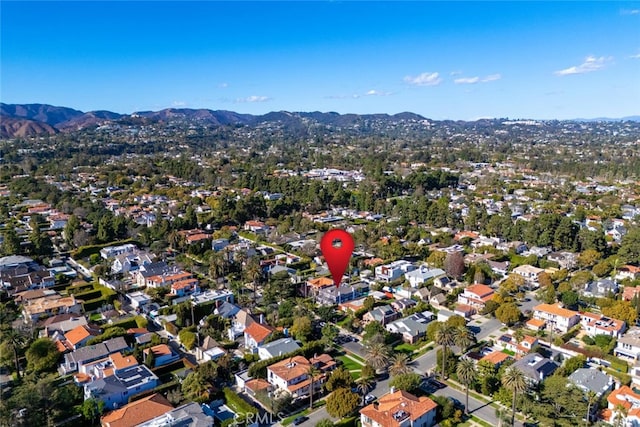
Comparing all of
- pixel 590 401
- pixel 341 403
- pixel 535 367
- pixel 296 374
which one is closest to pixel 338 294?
pixel 296 374

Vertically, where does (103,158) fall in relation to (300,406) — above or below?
above

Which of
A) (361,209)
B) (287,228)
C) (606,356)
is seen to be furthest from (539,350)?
(361,209)

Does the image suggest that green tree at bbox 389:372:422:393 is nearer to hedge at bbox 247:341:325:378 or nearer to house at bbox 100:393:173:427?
hedge at bbox 247:341:325:378

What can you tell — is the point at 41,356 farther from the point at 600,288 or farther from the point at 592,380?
the point at 600,288

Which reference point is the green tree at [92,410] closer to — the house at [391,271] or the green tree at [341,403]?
the green tree at [341,403]

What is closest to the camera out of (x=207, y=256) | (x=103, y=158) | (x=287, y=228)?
(x=207, y=256)

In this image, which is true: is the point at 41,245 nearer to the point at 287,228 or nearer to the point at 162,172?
the point at 287,228

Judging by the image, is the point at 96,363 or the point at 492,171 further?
the point at 492,171
